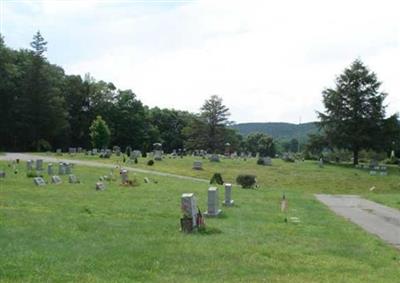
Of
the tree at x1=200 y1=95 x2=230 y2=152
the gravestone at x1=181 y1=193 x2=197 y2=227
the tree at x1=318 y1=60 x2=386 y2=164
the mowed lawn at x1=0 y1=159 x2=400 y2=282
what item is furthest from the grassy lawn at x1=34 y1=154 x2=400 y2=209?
the tree at x1=200 y1=95 x2=230 y2=152

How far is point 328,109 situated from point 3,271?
6039 centimetres

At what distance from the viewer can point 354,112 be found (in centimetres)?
6438

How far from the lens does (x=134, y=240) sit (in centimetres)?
1139

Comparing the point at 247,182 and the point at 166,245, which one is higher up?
the point at 247,182

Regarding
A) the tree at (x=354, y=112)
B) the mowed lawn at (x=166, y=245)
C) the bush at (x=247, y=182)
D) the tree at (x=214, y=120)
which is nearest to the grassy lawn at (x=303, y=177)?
the bush at (x=247, y=182)

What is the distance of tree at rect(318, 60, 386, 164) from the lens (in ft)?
207

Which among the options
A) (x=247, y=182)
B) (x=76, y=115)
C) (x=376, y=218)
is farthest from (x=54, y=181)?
(x=76, y=115)

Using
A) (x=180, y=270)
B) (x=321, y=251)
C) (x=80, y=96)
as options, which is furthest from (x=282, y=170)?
(x=80, y=96)

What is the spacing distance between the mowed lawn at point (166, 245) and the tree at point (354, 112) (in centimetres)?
4408

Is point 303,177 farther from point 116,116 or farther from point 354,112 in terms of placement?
point 116,116

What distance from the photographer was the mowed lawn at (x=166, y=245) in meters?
8.59

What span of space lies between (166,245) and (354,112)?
184 feet

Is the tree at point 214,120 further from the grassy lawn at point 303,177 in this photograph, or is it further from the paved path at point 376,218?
the paved path at point 376,218

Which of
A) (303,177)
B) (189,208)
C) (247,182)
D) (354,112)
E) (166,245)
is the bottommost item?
(166,245)
